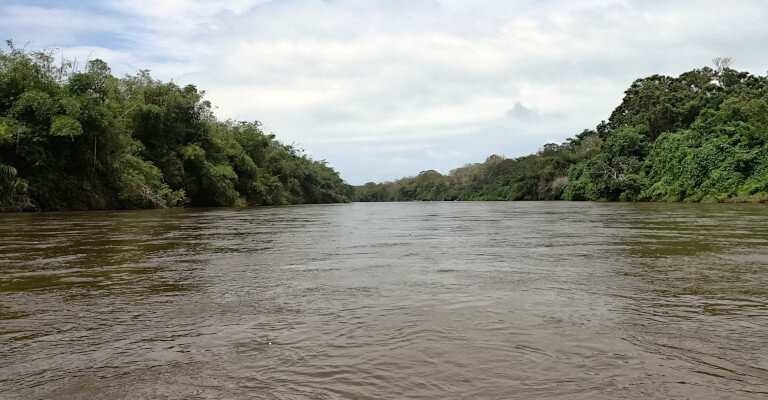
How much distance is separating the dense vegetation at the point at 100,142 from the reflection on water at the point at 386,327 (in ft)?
55.4

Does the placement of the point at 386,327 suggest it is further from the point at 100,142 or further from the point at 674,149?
the point at 674,149

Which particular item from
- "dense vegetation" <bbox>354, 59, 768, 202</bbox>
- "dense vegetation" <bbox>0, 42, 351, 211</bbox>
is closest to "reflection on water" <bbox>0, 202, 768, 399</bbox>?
"dense vegetation" <bbox>0, 42, 351, 211</bbox>

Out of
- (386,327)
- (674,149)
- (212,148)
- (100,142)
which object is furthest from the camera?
(212,148)

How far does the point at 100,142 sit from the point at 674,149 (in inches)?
1471

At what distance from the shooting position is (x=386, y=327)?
2.83m

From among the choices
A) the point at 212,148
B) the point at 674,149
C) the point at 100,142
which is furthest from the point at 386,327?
the point at 674,149

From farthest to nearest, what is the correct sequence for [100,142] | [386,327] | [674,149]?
Result: [674,149]
[100,142]
[386,327]

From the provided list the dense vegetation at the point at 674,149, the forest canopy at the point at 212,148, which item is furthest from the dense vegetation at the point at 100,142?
the dense vegetation at the point at 674,149

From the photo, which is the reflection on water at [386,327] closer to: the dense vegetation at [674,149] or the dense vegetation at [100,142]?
the dense vegetation at [100,142]

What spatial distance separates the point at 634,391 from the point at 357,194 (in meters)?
125

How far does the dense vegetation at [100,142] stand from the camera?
19.2 m

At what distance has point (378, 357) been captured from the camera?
231 centimetres

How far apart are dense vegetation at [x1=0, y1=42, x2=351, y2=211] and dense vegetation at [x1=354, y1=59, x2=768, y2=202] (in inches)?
1259

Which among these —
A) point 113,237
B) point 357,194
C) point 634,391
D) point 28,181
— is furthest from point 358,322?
point 357,194
